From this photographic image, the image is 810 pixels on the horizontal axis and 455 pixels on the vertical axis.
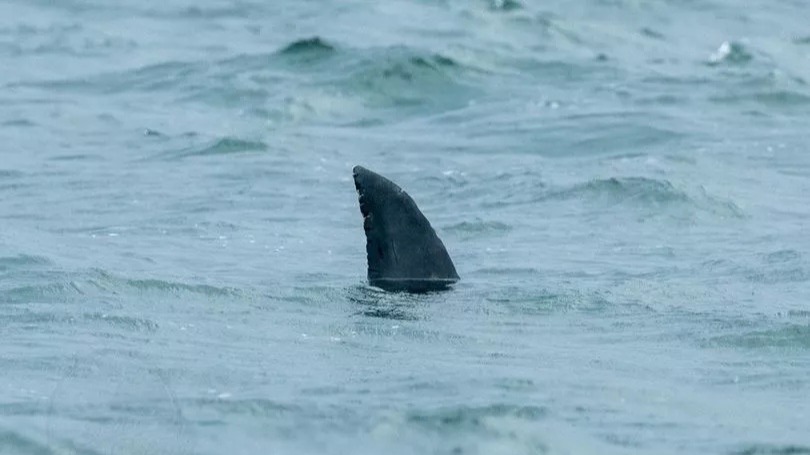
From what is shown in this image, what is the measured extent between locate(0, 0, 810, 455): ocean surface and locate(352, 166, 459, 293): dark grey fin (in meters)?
0.23

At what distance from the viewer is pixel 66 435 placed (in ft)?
24.1

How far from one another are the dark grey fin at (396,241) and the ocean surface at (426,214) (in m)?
0.23

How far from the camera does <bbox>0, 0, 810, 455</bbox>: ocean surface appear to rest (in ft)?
26.0

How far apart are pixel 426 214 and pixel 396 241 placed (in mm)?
3887

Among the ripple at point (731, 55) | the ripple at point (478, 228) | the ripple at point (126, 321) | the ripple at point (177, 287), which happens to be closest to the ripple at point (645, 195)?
the ripple at point (478, 228)

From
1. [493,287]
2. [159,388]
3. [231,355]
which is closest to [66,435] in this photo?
[159,388]

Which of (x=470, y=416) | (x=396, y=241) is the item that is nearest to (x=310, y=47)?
(x=396, y=241)

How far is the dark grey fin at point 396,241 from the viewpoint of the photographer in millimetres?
10602

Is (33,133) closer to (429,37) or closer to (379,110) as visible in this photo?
(379,110)

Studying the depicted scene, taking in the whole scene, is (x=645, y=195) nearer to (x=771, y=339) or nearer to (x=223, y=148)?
(x=223, y=148)

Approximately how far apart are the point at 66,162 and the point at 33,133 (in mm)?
1866

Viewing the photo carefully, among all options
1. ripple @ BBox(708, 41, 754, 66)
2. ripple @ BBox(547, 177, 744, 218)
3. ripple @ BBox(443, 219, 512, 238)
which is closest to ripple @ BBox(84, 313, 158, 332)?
ripple @ BBox(443, 219, 512, 238)

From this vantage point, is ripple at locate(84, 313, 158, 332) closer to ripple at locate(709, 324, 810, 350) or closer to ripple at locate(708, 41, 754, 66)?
ripple at locate(709, 324, 810, 350)

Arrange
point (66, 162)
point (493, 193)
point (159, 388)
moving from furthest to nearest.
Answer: point (66, 162) < point (493, 193) < point (159, 388)
